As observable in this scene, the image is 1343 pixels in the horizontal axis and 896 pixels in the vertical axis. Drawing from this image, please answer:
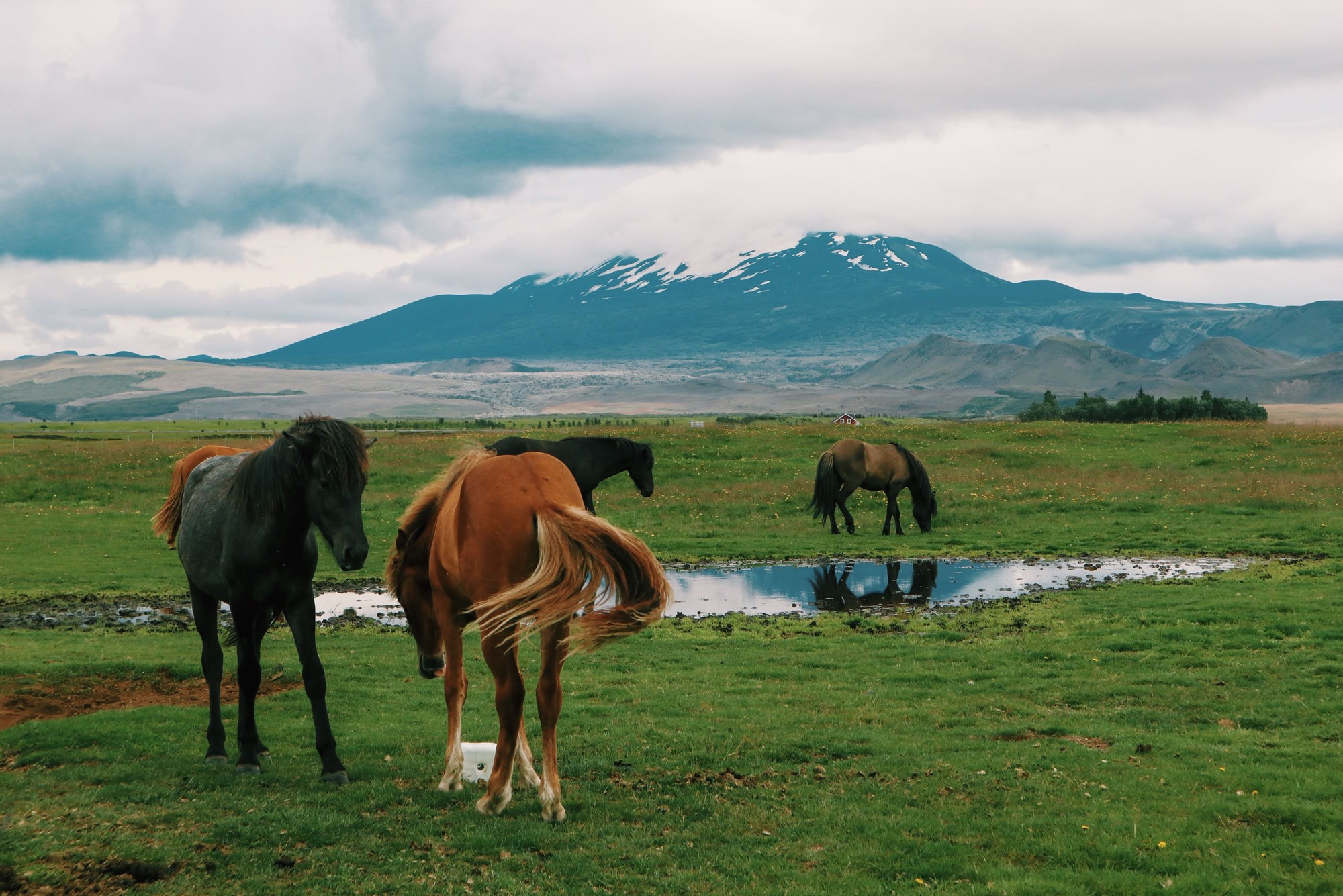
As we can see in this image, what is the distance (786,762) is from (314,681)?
13.4 ft

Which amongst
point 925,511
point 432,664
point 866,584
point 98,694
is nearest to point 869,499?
point 925,511

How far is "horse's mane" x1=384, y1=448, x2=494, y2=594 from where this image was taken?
8.34 m

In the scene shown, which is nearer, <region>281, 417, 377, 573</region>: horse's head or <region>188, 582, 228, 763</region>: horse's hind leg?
<region>281, 417, 377, 573</region>: horse's head

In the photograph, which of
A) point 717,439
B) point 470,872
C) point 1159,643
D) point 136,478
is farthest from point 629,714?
point 717,439

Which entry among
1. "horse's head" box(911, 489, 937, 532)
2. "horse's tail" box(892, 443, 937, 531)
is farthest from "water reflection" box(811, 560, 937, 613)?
"horse's tail" box(892, 443, 937, 531)

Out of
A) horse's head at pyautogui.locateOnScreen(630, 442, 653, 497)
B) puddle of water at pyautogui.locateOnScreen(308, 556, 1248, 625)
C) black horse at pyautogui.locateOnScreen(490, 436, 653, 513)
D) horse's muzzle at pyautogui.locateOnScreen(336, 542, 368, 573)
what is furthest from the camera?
horse's head at pyautogui.locateOnScreen(630, 442, 653, 497)

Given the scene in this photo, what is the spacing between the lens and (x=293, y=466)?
815 centimetres

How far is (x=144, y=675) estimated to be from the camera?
39.1ft

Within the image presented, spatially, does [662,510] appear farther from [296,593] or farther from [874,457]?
[296,593]

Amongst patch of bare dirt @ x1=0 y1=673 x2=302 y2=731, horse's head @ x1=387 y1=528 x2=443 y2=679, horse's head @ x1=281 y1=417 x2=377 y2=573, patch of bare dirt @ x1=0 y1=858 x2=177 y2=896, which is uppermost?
horse's head @ x1=281 y1=417 x2=377 y2=573

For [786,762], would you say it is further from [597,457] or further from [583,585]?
[597,457]

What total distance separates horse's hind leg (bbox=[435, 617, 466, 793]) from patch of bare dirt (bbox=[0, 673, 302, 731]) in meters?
4.07

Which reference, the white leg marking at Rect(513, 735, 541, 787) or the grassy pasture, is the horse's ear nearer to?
the white leg marking at Rect(513, 735, 541, 787)

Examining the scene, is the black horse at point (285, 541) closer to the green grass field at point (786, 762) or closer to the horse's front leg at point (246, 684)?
the horse's front leg at point (246, 684)
